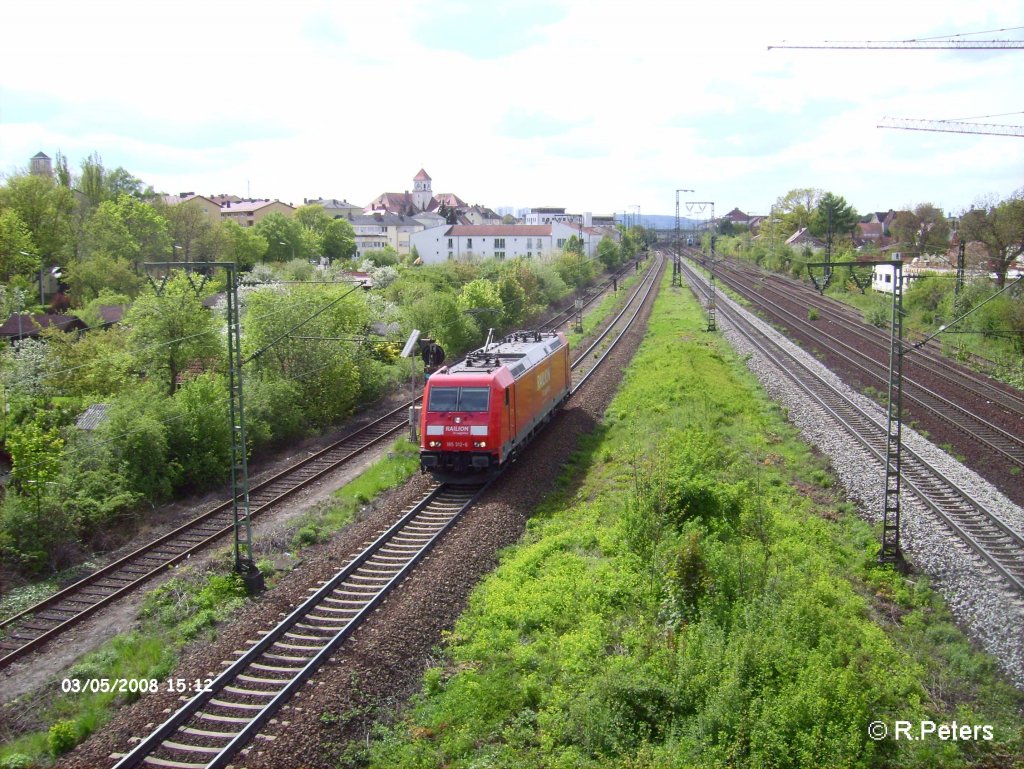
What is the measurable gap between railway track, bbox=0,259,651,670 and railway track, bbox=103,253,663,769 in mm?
4589

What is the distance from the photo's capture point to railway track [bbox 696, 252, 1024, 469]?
2225 centimetres

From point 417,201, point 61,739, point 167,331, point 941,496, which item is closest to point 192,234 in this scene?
→ point 167,331

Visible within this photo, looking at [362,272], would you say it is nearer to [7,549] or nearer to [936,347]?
[936,347]

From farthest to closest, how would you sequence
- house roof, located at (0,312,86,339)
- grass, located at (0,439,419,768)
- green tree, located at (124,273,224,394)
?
house roof, located at (0,312,86,339) < green tree, located at (124,273,224,394) < grass, located at (0,439,419,768)

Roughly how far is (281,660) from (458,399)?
8.94 metres

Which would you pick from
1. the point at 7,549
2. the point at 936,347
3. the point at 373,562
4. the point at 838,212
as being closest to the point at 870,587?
the point at 373,562

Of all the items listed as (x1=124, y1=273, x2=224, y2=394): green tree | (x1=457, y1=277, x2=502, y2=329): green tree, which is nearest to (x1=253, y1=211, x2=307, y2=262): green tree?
(x1=457, y1=277, x2=502, y2=329): green tree

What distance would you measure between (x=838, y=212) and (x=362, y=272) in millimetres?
62964

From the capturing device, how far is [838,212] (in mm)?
96500

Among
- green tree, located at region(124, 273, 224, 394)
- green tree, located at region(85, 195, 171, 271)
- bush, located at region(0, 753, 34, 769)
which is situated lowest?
bush, located at region(0, 753, 34, 769)

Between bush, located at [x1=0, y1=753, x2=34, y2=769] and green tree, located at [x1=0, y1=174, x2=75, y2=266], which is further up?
green tree, located at [x1=0, y1=174, x2=75, y2=266]

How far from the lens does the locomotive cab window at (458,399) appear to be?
1898 centimetres

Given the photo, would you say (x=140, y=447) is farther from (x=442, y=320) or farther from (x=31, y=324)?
(x=31, y=324)

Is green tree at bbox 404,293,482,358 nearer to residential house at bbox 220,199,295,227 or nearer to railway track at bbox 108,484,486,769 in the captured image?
railway track at bbox 108,484,486,769
